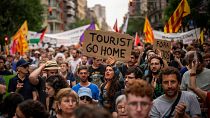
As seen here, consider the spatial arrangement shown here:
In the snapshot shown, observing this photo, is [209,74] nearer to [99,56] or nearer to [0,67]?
[99,56]

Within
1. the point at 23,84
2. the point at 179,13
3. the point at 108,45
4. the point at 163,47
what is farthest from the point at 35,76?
the point at 179,13

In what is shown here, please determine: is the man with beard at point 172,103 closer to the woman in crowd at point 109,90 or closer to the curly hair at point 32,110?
the curly hair at point 32,110

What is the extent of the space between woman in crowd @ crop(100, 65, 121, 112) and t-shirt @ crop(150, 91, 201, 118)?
1.97 metres

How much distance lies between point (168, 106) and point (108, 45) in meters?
4.70

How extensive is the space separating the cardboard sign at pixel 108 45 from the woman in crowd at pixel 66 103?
4.42 metres

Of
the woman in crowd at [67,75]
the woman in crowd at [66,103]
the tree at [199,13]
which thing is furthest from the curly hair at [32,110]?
the tree at [199,13]

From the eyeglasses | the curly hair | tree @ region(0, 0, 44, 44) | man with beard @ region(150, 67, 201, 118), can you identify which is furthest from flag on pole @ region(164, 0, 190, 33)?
tree @ region(0, 0, 44, 44)

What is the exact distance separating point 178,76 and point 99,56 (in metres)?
4.54

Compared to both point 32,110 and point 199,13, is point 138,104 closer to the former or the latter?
point 32,110

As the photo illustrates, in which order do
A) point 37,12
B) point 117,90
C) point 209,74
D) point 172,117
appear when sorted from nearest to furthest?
1. point 172,117
2. point 209,74
3. point 117,90
4. point 37,12

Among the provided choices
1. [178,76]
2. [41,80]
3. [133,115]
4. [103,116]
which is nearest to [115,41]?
[41,80]

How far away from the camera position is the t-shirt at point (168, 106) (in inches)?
205

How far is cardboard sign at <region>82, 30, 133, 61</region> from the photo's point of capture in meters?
9.75

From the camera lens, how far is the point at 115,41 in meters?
9.79
